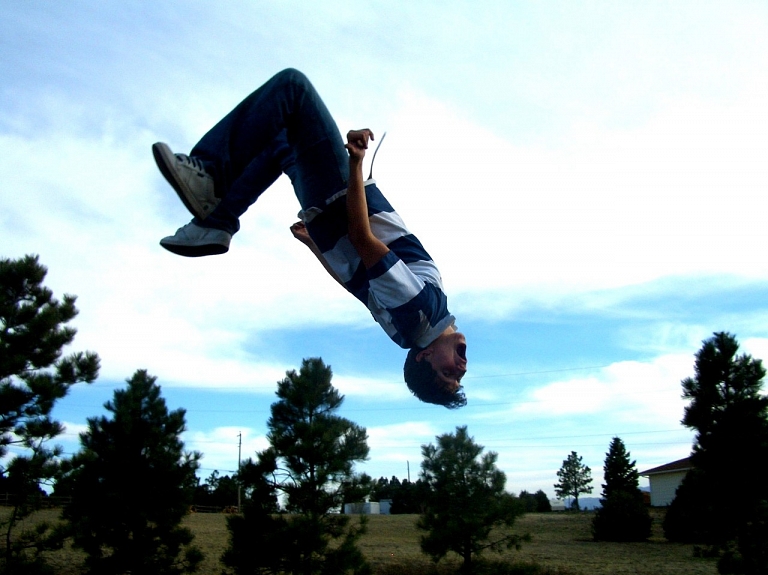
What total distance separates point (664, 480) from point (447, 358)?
34.3 meters

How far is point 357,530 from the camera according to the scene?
1234 centimetres

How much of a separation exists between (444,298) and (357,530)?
1061 cm

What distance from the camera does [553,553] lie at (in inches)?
633

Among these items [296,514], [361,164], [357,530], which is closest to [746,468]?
[357,530]

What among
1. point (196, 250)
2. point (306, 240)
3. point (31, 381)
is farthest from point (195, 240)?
point (31, 381)

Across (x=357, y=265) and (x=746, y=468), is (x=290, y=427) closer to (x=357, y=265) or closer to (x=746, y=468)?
(x=746, y=468)

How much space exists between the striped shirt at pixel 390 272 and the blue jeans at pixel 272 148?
0.10m

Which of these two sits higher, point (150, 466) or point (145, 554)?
point (150, 466)

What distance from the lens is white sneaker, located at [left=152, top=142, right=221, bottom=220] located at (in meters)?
2.11

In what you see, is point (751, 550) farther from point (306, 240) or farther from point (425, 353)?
point (306, 240)

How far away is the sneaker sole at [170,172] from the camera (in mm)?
2102

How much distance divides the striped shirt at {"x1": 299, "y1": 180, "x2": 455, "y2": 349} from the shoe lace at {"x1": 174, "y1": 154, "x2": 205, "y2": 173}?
17.3 inches

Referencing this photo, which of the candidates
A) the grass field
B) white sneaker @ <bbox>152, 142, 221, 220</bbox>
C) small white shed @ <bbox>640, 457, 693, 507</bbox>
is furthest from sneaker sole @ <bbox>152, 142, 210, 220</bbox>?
small white shed @ <bbox>640, 457, 693, 507</bbox>

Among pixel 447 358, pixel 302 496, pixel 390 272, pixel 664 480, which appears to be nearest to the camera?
pixel 390 272
